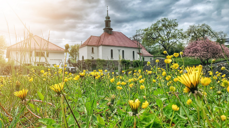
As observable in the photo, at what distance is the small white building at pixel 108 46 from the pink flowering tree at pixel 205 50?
842 cm

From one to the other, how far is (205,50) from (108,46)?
52.5ft

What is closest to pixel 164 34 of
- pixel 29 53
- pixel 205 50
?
pixel 205 50

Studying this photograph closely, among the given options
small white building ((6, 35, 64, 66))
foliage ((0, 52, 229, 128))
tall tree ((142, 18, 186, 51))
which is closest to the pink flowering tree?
tall tree ((142, 18, 186, 51))

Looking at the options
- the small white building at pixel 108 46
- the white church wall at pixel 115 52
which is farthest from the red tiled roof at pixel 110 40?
the white church wall at pixel 115 52

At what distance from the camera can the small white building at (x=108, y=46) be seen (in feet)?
90.1

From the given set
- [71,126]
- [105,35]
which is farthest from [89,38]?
[71,126]

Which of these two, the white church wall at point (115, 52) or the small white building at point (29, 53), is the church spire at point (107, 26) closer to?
the white church wall at point (115, 52)

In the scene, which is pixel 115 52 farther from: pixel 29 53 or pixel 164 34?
pixel 29 53

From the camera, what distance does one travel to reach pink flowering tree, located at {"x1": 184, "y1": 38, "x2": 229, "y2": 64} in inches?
791

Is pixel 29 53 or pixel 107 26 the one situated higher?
pixel 107 26

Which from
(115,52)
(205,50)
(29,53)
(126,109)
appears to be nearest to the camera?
(126,109)

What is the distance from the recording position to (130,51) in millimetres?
30109

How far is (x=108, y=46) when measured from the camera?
27.6 meters

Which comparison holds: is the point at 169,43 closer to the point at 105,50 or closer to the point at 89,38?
the point at 105,50
